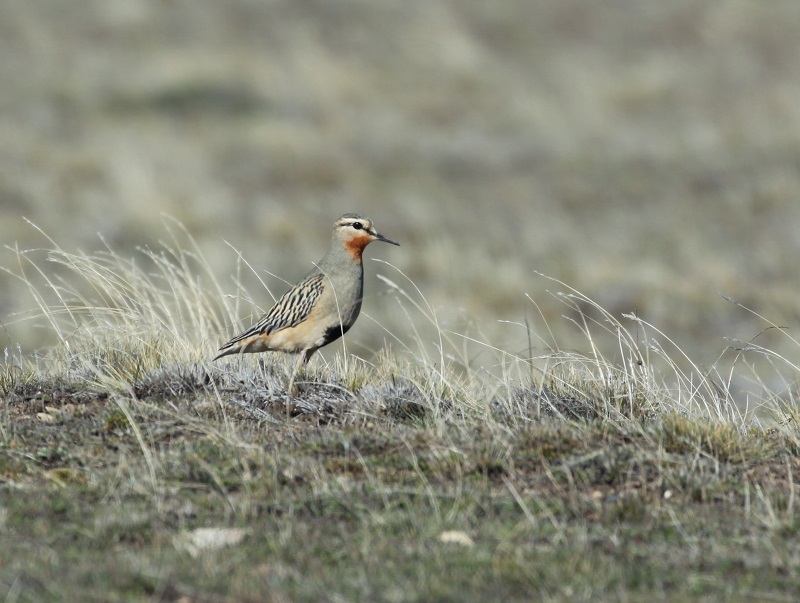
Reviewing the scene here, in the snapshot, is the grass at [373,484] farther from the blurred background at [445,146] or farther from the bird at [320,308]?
the blurred background at [445,146]

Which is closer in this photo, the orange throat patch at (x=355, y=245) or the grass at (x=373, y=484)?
the grass at (x=373, y=484)

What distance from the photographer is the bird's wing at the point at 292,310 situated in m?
6.88

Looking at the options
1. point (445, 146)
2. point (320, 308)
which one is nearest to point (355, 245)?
point (320, 308)

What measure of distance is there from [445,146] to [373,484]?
1633cm

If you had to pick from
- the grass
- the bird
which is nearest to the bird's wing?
the bird

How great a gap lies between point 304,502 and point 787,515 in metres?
1.96

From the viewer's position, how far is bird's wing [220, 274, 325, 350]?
688 centimetres

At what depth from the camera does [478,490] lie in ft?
16.5

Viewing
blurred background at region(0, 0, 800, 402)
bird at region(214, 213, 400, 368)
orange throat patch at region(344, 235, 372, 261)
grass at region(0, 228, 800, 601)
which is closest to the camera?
grass at region(0, 228, 800, 601)

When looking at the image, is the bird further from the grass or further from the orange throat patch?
the grass

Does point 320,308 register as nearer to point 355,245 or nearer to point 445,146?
point 355,245

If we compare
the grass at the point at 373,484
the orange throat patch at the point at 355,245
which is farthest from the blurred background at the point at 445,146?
the grass at the point at 373,484

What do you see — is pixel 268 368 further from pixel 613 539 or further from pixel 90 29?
pixel 90 29

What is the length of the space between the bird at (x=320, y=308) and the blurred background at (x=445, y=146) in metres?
4.04
